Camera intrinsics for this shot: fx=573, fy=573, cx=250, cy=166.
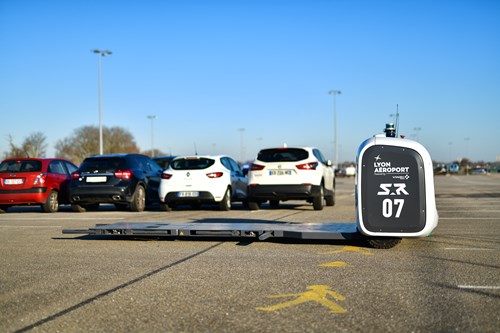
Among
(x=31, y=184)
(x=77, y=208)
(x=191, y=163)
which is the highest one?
(x=191, y=163)

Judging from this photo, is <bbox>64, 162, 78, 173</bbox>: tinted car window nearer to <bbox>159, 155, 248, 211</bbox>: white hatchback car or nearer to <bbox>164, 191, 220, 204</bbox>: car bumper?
<bbox>159, 155, 248, 211</bbox>: white hatchback car

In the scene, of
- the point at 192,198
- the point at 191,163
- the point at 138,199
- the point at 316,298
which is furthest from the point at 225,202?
the point at 316,298

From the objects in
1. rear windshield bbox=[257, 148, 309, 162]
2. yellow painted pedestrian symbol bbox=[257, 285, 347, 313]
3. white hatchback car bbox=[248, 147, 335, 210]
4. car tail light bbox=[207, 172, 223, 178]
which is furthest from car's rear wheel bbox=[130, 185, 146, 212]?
yellow painted pedestrian symbol bbox=[257, 285, 347, 313]

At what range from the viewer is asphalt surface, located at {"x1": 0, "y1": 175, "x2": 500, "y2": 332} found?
430cm

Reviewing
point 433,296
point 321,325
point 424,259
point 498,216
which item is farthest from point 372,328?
point 498,216

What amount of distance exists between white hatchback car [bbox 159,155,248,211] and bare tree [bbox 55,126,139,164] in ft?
195

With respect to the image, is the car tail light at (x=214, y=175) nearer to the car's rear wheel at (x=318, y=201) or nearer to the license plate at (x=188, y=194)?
the license plate at (x=188, y=194)

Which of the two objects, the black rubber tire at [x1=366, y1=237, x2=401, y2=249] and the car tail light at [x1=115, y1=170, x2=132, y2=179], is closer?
the black rubber tire at [x1=366, y1=237, x2=401, y2=249]

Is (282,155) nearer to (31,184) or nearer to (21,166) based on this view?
(31,184)

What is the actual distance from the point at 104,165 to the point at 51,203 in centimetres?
197

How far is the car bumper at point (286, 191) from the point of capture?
46.8 ft

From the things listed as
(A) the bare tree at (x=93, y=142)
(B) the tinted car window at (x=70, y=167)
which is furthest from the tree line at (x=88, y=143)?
(B) the tinted car window at (x=70, y=167)

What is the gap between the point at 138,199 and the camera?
→ 15.7 m

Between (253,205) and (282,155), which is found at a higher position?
(282,155)
